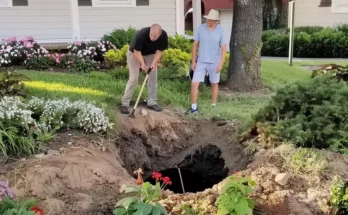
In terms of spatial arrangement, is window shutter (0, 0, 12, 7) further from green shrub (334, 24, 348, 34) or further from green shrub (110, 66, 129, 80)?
green shrub (334, 24, 348, 34)

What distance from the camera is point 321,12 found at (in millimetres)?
24844

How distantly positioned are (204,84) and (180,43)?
315cm

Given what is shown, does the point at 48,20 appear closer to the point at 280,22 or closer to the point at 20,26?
the point at 20,26

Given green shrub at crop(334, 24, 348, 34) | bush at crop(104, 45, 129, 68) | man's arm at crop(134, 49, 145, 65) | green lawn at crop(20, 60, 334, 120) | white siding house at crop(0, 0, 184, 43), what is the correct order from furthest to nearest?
1. green shrub at crop(334, 24, 348, 34)
2. white siding house at crop(0, 0, 184, 43)
3. bush at crop(104, 45, 129, 68)
4. green lawn at crop(20, 60, 334, 120)
5. man's arm at crop(134, 49, 145, 65)

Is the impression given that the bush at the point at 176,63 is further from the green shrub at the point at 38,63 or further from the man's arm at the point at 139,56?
the man's arm at the point at 139,56

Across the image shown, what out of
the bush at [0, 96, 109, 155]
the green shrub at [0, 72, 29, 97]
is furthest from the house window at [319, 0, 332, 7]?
the bush at [0, 96, 109, 155]

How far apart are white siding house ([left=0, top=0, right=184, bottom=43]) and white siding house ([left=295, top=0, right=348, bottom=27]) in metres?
11.7

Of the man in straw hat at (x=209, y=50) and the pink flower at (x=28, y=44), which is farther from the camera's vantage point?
the pink flower at (x=28, y=44)

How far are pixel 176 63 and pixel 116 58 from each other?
1.48 metres

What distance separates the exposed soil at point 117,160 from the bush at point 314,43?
1477 centimetres

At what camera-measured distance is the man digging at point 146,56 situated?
7766mm

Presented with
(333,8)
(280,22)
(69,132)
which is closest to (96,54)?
(69,132)

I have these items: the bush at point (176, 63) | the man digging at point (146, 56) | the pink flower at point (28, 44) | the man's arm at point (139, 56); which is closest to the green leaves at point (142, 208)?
the man digging at point (146, 56)

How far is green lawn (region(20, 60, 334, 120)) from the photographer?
320 inches
